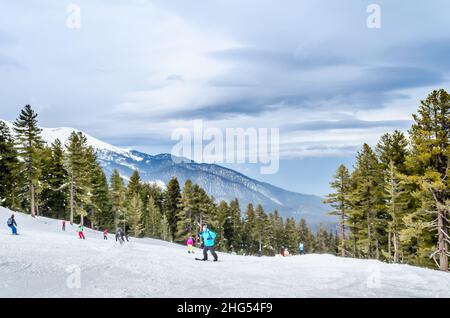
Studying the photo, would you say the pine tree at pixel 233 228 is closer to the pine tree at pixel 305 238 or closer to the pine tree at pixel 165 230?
the pine tree at pixel 165 230

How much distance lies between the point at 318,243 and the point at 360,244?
85972 millimetres

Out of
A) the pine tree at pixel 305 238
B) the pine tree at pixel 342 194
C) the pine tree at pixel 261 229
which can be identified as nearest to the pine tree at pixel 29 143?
the pine tree at pixel 342 194

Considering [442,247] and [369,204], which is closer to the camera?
[442,247]

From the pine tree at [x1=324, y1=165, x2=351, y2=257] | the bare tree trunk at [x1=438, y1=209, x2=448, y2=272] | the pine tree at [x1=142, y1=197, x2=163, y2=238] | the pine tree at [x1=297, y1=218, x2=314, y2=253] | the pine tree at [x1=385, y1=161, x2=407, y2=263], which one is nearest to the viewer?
the bare tree trunk at [x1=438, y1=209, x2=448, y2=272]

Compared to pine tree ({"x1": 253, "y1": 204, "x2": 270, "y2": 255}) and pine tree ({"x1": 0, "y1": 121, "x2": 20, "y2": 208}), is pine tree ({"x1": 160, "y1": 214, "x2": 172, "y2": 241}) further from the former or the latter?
pine tree ({"x1": 0, "y1": 121, "x2": 20, "y2": 208})

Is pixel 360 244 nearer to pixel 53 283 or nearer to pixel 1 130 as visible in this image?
pixel 53 283

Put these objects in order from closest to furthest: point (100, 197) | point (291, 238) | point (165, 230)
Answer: point (100, 197)
point (165, 230)
point (291, 238)

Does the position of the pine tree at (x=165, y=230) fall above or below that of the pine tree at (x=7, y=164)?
below

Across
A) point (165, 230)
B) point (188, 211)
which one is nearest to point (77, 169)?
point (188, 211)

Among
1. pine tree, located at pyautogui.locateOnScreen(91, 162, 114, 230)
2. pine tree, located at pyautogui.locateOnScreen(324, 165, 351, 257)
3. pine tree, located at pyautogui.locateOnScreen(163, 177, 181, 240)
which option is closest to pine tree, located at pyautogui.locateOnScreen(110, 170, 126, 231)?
pine tree, located at pyautogui.locateOnScreen(91, 162, 114, 230)

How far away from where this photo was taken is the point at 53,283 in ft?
37.8

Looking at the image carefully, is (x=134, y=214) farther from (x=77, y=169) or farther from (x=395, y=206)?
(x=395, y=206)

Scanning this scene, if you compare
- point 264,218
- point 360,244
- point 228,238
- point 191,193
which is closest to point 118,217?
point 191,193

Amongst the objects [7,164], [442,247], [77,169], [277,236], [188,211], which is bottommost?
[277,236]
